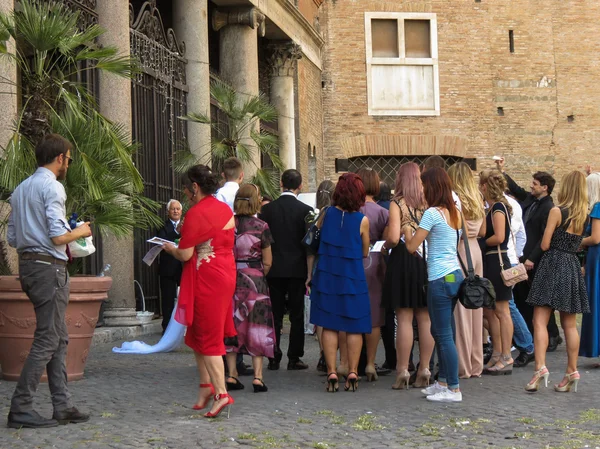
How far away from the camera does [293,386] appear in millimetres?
8539

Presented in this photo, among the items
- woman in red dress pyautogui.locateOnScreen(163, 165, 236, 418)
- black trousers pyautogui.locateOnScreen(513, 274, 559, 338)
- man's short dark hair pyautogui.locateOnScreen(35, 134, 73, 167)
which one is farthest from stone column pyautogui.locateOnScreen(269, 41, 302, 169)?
man's short dark hair pyautogui.locateOnScreen(35, 134, 73, 167)

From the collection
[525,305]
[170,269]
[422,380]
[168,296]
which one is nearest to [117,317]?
[168,296]

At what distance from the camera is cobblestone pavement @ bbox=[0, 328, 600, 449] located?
604 centimetres

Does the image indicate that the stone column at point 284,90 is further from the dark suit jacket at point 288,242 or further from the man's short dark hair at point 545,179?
the dark suit jacket at point 288,242

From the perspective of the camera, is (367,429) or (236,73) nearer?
(367,429)

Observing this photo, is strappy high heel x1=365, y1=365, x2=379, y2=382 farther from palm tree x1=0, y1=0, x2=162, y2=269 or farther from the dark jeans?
the dark jeans

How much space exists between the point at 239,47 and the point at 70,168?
400 inches

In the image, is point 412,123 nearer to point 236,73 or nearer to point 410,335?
point 236,73

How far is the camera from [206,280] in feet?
22.8

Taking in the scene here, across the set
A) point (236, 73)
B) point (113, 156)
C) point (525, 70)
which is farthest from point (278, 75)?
point (113, 156)

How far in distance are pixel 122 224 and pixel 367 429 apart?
3.19 meters

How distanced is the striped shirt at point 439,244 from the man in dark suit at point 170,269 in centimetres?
503

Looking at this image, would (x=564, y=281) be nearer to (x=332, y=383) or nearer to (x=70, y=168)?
(x=332, y=383)

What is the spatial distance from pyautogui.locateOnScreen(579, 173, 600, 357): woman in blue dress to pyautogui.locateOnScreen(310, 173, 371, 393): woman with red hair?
2136 mm
